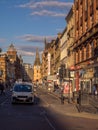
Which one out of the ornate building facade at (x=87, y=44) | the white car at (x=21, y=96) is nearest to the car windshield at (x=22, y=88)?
the white car at (x=21, y=96)

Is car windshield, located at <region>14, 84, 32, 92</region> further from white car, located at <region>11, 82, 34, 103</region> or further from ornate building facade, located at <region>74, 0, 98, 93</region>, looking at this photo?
ornate building facade, located at <region>74, 0, 98, 93</region>

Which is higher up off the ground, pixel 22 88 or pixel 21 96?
pixel 22 88

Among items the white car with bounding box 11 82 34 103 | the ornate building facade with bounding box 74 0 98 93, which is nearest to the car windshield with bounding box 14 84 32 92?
the white car with bounding box 11 82 34 103

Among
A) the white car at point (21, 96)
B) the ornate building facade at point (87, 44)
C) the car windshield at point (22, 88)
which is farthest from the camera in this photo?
the ornate building facade at point (87, 44)

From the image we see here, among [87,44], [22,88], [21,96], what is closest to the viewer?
[21,96]

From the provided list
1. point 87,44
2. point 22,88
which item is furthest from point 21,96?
point 87,44

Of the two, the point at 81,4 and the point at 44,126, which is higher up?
the point at 81,4

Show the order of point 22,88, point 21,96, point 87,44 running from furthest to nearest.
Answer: point 87,44, point 22,88, point 21,96

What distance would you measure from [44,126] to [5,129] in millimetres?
2278

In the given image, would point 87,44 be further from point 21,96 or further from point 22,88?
point 21,96

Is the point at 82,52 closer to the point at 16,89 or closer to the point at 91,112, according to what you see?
the point at 16,89

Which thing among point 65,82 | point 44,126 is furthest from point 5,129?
point 65,82

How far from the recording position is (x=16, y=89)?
121ft

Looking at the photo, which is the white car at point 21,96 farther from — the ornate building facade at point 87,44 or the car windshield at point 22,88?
the ornate building facade at point 87,44
